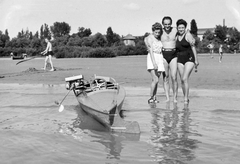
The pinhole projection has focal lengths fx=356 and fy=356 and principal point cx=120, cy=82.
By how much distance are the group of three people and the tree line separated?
41781mm

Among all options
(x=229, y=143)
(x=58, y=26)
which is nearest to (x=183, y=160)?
(x=229, y=143)

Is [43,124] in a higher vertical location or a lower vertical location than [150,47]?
lower

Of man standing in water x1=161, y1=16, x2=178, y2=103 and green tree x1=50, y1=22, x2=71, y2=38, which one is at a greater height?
green tree x1=50, y1=22, x2=71, y2=38

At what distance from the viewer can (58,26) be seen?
429 feet

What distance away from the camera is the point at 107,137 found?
6246 mm

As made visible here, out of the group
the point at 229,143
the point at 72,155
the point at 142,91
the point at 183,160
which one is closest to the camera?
the point at 183,160

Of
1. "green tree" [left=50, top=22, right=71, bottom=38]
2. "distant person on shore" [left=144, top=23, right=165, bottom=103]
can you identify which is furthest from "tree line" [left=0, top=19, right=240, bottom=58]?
"distant person on shore" [left=144, top=23, right=165, bottom=103]

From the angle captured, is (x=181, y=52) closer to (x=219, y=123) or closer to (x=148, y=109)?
(x=148, y=109)

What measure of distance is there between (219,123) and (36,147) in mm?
3740

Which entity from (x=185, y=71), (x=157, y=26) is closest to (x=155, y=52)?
(x=157, y=26)

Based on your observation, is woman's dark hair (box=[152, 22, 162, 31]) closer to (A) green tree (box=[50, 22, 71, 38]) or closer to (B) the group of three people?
(B) the group of three people

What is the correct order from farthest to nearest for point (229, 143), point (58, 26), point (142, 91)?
point (58, 26)
point (142, 91)
point (229, 143)

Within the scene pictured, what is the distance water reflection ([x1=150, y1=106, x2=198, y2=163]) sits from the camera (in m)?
5.15

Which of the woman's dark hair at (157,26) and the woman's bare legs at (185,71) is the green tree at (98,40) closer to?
the woman's dark hair at (157,26)
